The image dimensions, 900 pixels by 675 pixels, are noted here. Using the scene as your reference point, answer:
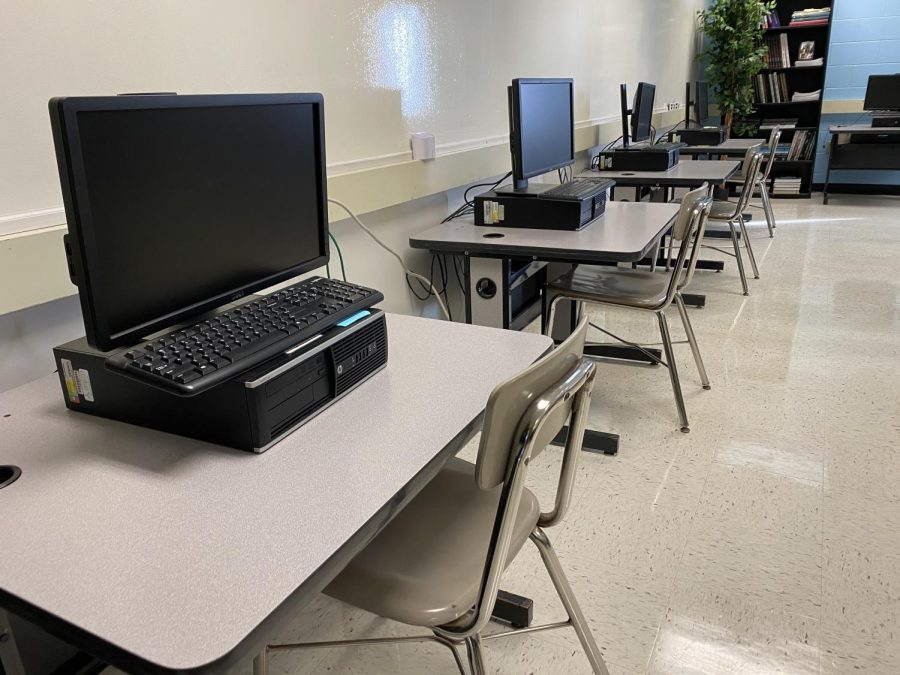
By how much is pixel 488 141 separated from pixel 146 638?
2.60m

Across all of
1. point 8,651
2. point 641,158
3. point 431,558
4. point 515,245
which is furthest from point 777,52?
point 8,651

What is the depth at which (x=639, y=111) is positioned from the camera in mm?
3750

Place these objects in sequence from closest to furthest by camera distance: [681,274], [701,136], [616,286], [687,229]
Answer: [687,229], [681,274], [616,286], [701,136]

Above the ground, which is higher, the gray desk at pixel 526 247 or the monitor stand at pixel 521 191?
the monitor stand at pixel 521 191

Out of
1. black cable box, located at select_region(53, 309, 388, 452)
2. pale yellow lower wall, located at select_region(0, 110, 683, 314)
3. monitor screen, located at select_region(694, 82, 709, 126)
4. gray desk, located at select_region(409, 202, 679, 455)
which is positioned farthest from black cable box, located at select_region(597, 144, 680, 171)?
black cable box, located at select_region(53, 309, 388, 452)

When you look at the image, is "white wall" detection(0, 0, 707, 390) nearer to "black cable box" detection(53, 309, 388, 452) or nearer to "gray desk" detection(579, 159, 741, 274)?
"black cable box" detection(53, 309, 388, 452)

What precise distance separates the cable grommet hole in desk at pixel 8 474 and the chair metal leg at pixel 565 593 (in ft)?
2.57

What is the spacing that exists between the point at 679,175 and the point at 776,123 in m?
4.27

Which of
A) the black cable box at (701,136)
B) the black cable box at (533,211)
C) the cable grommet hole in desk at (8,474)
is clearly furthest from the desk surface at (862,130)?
the cable grommet hole in desk at (8,474)

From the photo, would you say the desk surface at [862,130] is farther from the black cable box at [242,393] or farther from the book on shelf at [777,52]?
the black cable box at [242,393]

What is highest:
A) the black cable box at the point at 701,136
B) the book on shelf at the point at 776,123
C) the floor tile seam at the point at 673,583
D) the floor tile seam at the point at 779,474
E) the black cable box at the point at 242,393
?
the book on shelf at the point at 776,123

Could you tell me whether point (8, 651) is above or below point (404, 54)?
below

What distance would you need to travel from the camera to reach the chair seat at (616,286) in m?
2.35

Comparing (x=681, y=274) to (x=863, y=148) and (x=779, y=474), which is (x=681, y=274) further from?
(x=863, y=148)
